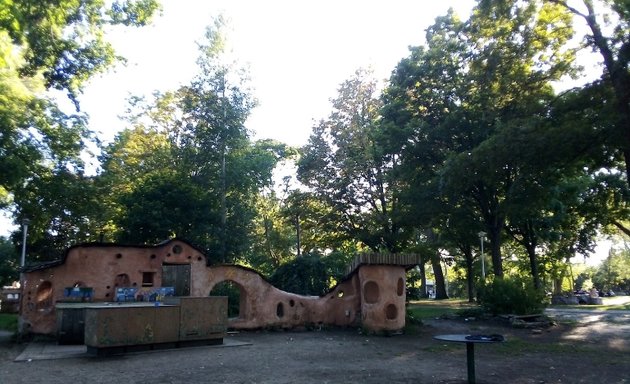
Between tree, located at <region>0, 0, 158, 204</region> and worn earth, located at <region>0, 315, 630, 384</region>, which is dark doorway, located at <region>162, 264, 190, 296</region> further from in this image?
tree, located at <region>0, 0, 158, 204</region>

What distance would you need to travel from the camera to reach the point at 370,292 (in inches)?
776

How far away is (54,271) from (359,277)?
10.9 meters

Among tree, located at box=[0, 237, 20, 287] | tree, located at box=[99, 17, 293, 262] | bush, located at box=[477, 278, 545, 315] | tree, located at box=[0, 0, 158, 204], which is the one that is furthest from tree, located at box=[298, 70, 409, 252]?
tree, located at box=[0, 237, 20, 287]

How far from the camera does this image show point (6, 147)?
1689 centimetres

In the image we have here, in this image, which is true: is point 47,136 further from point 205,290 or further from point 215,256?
point 215,256

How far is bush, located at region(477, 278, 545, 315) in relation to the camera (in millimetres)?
22750

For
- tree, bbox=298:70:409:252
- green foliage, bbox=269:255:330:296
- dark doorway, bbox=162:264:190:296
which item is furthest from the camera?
tree, bbox=298:70:409:252

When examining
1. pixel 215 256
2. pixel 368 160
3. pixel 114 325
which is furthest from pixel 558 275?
pixel 114 325

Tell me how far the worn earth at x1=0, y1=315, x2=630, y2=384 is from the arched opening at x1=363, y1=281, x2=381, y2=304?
166 cm

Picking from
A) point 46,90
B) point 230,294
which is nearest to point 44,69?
point 46,90

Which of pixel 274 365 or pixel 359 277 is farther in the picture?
pixel 359 277

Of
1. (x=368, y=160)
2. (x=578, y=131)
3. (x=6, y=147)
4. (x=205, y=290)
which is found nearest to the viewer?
(x=578, y=131)

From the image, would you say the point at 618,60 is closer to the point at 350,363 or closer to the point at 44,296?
the point at 350,363

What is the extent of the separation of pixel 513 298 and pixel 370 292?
298 inches
